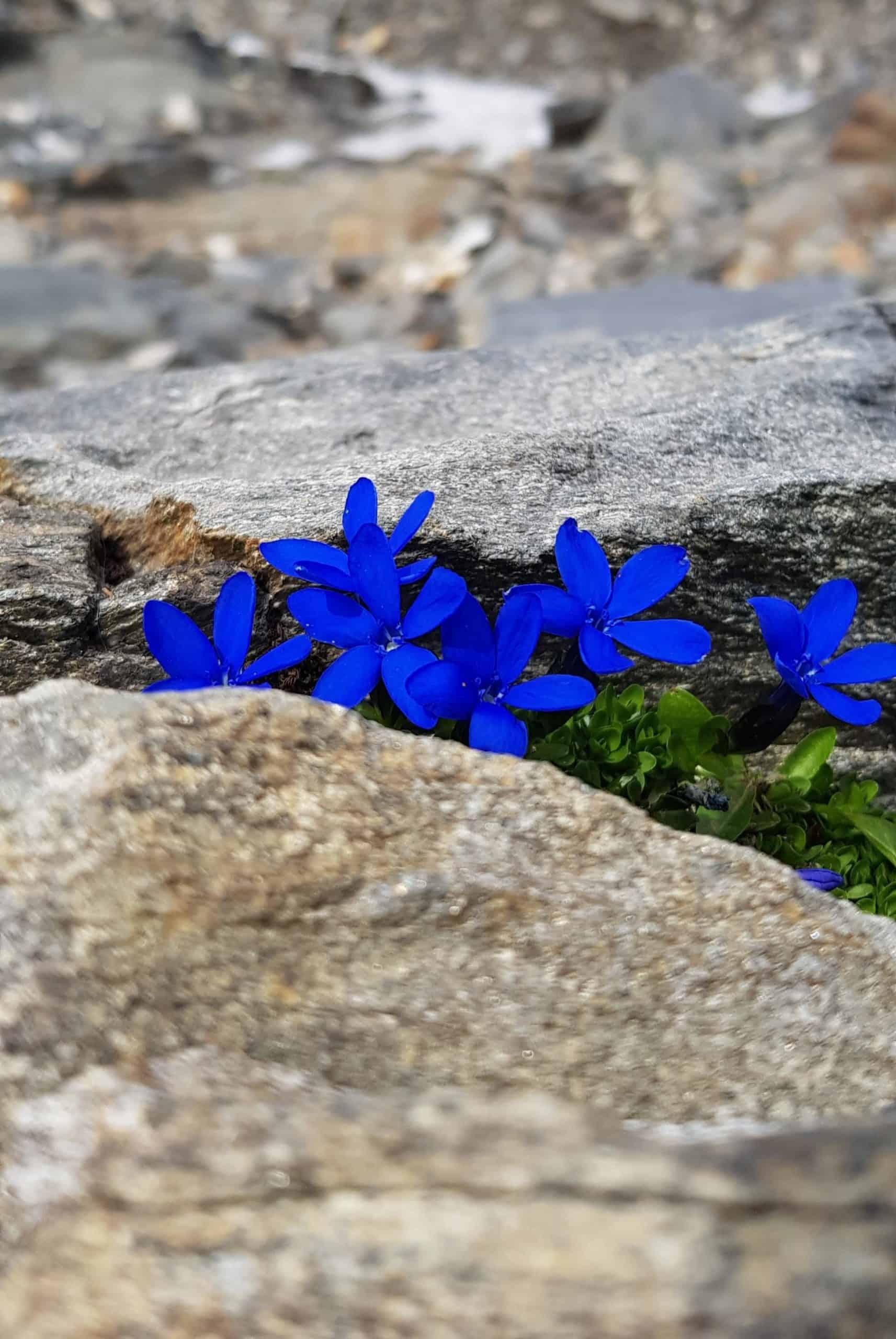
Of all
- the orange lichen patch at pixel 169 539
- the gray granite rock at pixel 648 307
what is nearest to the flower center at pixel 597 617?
the orange lichen patch at pixel 169 539

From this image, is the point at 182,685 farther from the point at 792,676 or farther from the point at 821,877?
the point at 821,877

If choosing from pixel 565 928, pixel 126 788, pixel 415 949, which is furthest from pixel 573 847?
pixel 126 788

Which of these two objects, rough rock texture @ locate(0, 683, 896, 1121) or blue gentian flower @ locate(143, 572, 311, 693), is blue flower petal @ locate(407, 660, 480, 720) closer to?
rough rock texture @ locate(0, 683, 896, 1121)

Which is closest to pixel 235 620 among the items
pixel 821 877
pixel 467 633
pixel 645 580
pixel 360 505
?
pixel 360 505

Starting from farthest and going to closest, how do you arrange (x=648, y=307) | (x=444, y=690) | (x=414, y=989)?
(x=648, y=307)
(x=444, y=690)
(x=414, y=989)

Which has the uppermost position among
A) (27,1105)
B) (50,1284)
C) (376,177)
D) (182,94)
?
(182,94)

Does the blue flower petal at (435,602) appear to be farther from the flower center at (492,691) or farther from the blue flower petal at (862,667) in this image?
the blue flower petal at (862,667)

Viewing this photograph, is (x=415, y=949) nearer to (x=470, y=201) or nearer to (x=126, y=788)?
(x=126, y=788)
